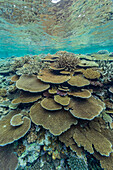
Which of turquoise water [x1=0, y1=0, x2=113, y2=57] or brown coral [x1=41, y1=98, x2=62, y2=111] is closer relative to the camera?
brown coral [x1=41, y1=98, x2=62, y2=111]

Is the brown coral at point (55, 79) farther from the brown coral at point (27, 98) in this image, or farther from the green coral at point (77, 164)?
the green coral at point (77, 164)

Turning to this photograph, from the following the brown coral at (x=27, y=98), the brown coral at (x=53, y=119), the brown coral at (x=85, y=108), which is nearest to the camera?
the brown coral at (x=53, y=119)

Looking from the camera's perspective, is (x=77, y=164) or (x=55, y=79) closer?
(x=77, y=164)

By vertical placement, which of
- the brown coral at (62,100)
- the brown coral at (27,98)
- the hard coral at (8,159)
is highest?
the brown coral at (62,100)

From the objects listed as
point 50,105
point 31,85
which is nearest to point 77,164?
A: point 50,105

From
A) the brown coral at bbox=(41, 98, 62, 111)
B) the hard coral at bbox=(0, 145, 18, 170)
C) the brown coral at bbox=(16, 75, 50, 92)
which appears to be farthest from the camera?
the brown coral at bbox=(16, 75, 50, 92)

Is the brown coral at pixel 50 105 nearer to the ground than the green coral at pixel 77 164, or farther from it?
farther from it

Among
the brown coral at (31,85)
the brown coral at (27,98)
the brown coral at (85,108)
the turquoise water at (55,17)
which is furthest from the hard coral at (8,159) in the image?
the turquoise water at (55,17)

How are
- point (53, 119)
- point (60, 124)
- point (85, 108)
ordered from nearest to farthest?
point (60, 124) → point (53, 119) → point (85, 108)

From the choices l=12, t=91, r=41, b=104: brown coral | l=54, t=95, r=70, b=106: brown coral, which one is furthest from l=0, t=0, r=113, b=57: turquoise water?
l=12, t=91, r=41, b=104: brown coral

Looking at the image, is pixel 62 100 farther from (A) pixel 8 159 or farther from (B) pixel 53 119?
(A) pixel 8 159

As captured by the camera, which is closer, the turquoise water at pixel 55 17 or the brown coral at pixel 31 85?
the brown coral at pixel 31 85

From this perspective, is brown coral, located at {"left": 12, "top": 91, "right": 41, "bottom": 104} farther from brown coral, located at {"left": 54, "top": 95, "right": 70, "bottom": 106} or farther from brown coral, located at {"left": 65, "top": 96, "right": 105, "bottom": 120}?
brown coral, located at {"left": 65, "top": 96, "right": 105, "bottom": 120}

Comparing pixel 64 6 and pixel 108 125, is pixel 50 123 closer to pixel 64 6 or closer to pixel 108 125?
pixel 108 125
